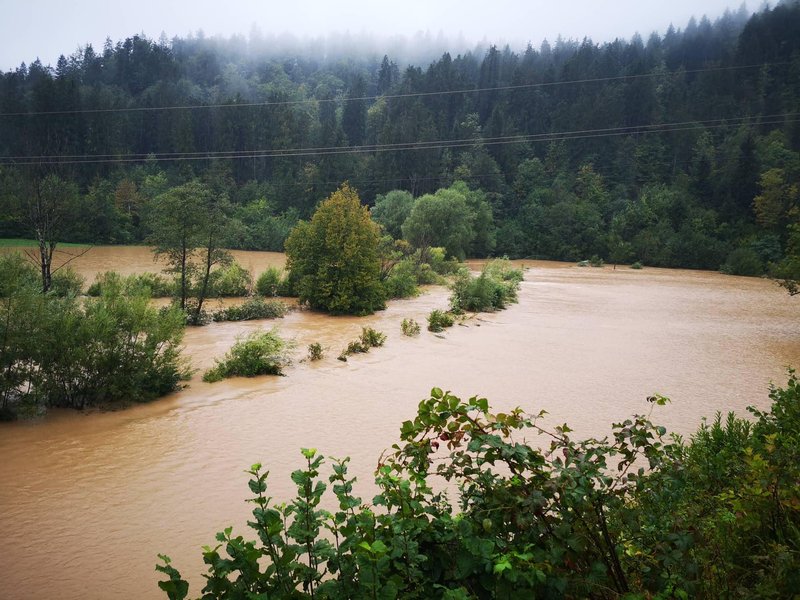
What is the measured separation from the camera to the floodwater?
21.4 ft

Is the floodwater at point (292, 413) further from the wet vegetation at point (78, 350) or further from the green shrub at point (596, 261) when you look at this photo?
the green shrub at point (596, 261)

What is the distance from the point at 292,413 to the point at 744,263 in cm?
5100

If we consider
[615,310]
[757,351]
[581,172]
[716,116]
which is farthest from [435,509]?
[716,116]

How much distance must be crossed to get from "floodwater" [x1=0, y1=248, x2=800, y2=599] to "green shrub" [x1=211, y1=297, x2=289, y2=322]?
0.88 meters

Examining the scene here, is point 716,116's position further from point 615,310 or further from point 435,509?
point 435,509

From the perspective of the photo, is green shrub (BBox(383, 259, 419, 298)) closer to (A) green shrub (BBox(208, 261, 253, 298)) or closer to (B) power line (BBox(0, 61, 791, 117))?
(A) green shrub (BBox(208, 261, 253, 298))

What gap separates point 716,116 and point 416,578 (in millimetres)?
93065

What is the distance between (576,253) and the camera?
61.7 meters

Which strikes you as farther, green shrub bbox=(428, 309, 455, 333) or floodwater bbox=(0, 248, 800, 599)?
green shrub bbox=(428, 309, 455, 333)

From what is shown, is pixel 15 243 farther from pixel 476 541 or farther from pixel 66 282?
pixel 476 541

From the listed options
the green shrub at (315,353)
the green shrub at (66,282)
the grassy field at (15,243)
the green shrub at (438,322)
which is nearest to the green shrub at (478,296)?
the green shrub at (438,322)

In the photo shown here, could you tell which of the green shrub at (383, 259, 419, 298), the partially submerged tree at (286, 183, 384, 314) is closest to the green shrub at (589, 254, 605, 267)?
the green shrub at (383, 259, 419, 298)

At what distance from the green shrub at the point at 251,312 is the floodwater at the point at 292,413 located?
880 mm

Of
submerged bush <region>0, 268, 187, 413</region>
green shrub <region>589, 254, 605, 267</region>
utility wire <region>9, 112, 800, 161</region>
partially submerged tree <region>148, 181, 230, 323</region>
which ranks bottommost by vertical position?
green shrub <region>589, 254, 605, 267</region>
